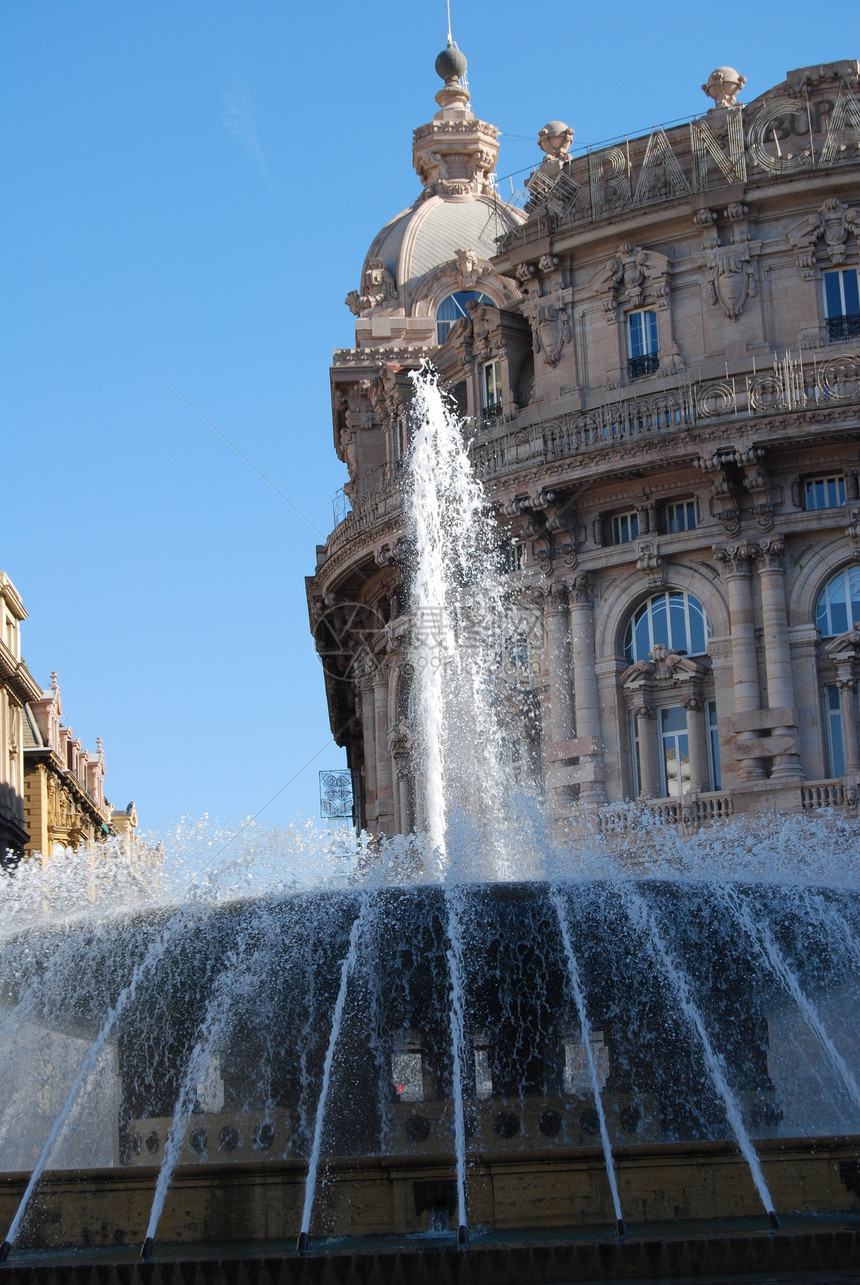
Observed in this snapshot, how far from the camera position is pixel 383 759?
43031 mm

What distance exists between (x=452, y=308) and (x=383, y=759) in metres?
11.7

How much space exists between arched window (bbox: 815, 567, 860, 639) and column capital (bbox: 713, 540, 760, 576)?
152 centimetres

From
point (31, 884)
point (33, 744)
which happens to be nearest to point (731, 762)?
point (31, 884)

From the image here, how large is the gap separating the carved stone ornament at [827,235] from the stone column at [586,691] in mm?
7667

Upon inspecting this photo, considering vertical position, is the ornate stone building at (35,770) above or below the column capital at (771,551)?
above

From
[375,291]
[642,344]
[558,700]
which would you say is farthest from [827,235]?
[375,291]

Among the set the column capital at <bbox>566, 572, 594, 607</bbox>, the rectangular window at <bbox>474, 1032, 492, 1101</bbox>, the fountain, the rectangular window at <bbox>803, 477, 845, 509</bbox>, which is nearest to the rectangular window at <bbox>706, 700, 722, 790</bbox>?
the column capital at <bbox>566, 572, 594, 607</bbox>

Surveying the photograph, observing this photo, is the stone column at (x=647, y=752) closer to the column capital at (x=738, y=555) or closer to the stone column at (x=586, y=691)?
the stone column at (x=586, y=691)

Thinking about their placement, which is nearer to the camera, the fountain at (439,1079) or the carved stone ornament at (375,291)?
the fountain at (439,1079)

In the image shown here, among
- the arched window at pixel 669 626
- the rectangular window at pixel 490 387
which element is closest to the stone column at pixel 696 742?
the arched window at pixel 669 626

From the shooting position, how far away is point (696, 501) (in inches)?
1442

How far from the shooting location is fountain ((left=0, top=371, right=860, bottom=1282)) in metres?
15.6

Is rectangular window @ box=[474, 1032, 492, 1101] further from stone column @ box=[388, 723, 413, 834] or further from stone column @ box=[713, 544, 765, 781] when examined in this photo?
stone column @ box=[388, 723, 413, 834]

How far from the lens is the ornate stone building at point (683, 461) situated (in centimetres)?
3503
